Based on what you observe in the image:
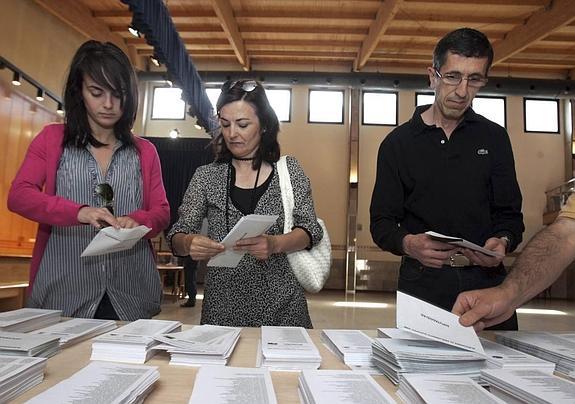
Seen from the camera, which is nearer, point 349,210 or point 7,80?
point 7,80

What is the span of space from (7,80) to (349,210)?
25.0ft

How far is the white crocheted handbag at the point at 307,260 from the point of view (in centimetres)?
163

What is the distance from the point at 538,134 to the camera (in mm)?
11859

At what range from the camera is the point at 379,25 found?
8219 mm

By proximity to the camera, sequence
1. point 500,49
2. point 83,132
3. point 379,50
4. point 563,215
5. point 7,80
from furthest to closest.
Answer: point 379,50 → point 500,49 → point 7,80 → point 83,132 → point 563,215

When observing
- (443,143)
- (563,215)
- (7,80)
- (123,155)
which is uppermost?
(7,80)

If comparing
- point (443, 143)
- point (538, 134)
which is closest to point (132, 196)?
point (443, 143)

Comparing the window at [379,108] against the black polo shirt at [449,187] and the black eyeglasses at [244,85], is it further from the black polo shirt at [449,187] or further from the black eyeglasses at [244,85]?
the black eyeglasses at [244,85]

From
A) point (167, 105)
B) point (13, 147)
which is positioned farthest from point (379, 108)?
point (13, 147)

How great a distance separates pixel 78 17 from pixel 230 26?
110 inches

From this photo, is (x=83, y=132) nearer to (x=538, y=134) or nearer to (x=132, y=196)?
(x=132, y=196)

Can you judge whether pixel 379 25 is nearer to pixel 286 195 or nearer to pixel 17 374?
pixel 286 195

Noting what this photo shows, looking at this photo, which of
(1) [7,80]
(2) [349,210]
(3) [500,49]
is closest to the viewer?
(1) [7,80]

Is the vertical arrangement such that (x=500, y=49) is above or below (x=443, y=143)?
above
